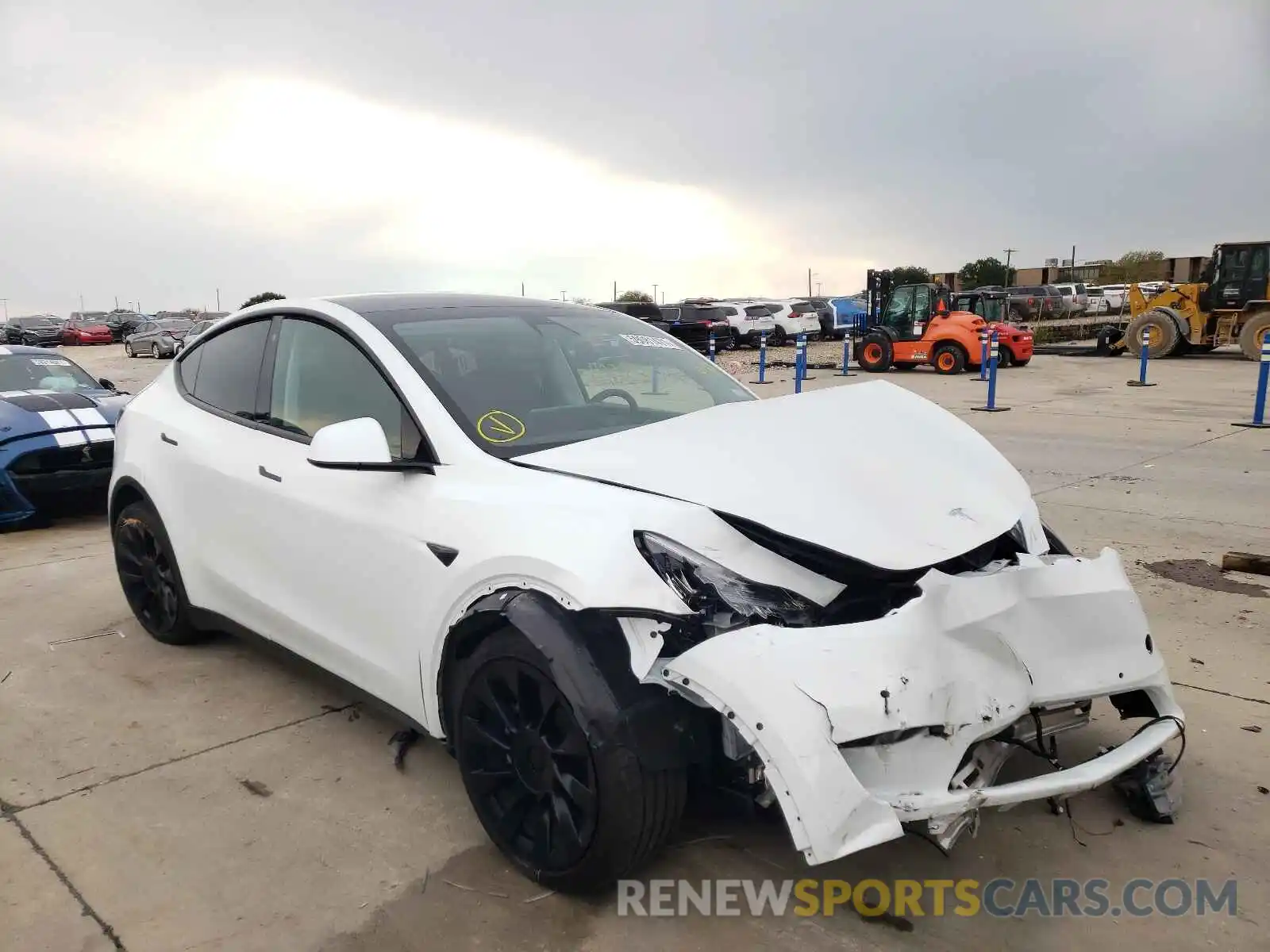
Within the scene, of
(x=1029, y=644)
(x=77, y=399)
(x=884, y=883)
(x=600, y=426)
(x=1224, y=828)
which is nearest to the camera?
(x=1029, y=644)

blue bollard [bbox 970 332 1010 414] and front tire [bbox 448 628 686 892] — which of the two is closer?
front tire [bbox 448 628 686 892]

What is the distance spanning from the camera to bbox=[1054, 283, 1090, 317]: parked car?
3953cm

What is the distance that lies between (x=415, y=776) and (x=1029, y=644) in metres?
1.99

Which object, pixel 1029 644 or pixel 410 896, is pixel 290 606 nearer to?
pixel 410 896

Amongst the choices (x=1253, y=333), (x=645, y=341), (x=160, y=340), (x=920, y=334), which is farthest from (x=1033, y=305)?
(x=645, y=341)

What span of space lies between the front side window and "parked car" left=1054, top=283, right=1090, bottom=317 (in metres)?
41.1

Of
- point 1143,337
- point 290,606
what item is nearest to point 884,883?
point 290,606

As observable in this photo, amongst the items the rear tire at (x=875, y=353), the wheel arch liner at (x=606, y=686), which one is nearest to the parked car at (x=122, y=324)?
the rear tire at (x=875, y=353)

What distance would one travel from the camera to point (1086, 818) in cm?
282

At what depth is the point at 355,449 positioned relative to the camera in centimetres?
272

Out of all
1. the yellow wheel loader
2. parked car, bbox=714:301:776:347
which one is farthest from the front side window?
parked car, bbox=714:301:776:347

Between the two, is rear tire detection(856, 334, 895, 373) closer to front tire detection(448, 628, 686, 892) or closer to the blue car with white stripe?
the blue car with white stripe

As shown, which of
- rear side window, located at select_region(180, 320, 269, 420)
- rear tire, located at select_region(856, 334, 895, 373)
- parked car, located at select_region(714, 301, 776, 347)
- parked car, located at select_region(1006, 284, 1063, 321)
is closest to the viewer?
rear side window, located at select_region(180, 320, 269, 420)

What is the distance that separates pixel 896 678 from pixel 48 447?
268 inches
